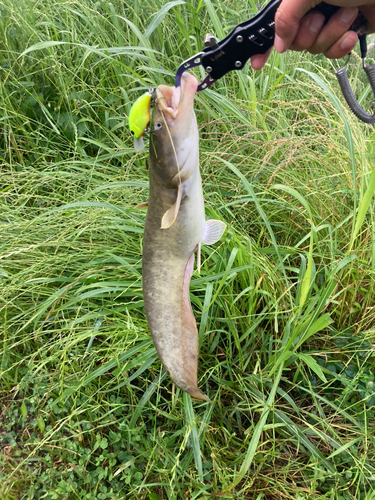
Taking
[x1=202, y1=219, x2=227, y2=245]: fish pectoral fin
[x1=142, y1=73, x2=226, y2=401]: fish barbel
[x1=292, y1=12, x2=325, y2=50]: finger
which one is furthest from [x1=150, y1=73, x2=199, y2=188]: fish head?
[x1=292, y1=12, x2=325, y2=50]: finger

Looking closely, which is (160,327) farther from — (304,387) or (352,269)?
(352,269)

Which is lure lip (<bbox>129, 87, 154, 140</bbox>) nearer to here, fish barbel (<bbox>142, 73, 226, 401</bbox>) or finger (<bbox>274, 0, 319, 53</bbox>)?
fish barbel (<bbox>142, 73, 226, 401</bbox>)

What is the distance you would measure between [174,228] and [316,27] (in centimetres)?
69

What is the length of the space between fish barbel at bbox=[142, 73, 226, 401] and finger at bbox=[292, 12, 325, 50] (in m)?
0.35

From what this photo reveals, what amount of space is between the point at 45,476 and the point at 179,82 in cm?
160

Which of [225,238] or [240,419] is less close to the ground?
[225,238]

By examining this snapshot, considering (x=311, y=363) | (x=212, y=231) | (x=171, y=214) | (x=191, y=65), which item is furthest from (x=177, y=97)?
(x=311, y=363)

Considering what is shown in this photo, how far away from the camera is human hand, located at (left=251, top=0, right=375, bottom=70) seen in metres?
1.03

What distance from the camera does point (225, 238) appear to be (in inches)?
74.5

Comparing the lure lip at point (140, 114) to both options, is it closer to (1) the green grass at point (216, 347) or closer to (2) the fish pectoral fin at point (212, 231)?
(2) the fish pectoral fin at point (212, 231)

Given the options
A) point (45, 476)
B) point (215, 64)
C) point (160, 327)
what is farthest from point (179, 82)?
point (45, 476)

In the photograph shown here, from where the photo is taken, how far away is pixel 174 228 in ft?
4.06

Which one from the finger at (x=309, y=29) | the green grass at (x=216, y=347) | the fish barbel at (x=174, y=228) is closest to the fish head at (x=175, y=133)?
the fish barbel at (x=174, y=228)

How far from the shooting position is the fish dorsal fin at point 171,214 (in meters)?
1.13
